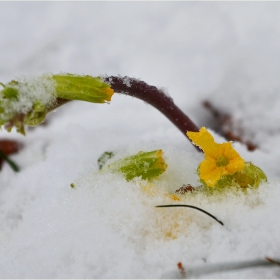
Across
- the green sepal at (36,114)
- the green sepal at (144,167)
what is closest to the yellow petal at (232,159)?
the green sepal at (144,167)

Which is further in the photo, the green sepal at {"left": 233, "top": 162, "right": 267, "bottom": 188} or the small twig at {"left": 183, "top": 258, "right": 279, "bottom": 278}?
the green sepal at {"left": 233, "top": 162, "right": 267, "bottom": 188}

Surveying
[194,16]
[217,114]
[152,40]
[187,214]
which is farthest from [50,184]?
[194,16]

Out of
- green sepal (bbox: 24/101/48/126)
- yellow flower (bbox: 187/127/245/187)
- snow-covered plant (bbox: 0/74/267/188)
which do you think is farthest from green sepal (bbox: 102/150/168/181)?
green sepal (bbox: 24/101/48/126)

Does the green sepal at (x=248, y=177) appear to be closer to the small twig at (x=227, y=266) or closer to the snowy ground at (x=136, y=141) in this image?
the snowy ground at (x=136, y=141)

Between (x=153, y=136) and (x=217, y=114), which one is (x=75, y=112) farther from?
(x=217, y=114)

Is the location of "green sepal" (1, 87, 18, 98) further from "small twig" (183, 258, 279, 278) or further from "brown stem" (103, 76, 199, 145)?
"small twig" (183, 258, 279, 278)

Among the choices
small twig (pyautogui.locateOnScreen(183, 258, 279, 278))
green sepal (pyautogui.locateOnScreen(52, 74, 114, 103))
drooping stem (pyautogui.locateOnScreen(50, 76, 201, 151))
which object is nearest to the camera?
small twig (pyautogui.locateOnScreen(183, 258, 279, 278))

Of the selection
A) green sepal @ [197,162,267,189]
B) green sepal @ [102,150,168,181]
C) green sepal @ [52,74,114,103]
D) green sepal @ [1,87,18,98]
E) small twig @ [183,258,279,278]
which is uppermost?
green sepal @ [52,74,114,103]
